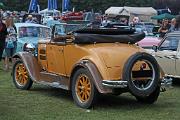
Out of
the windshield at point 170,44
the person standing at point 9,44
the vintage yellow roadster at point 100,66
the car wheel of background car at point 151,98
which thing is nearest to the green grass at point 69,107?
the car wheel of background car at point 151,98

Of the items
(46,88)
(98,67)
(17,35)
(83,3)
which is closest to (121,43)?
(98,67)

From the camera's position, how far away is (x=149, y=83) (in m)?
8.94

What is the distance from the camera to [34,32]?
698 inches

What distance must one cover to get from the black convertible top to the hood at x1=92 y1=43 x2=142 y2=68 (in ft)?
0.56

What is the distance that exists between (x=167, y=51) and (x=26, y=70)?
368 centimetres

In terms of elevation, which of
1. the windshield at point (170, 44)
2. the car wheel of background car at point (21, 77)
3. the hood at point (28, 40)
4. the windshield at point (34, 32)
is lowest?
the car wheel of background car at point (21, 77)

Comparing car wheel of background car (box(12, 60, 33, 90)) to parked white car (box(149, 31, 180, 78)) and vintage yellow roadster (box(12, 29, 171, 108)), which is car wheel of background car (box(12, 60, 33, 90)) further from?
parked white car (box(149, 31, 180, 78))

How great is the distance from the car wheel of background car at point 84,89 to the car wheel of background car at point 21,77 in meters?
1.93

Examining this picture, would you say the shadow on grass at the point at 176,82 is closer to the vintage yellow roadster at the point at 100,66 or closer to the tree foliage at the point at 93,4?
the vintage yellow roadster at the point at 100,66

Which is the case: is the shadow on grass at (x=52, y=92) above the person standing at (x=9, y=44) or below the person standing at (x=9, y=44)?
below

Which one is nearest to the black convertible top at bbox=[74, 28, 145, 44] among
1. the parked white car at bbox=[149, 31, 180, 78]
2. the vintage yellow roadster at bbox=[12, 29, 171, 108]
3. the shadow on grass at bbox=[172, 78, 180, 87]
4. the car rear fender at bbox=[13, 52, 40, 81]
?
the vintage yellow roadster at bbox=[12, 29, 171, 108]

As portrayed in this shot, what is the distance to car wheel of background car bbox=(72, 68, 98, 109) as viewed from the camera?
8737mm

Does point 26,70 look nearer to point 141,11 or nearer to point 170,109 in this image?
point 170,109

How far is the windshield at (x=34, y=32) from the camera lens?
1753cm
